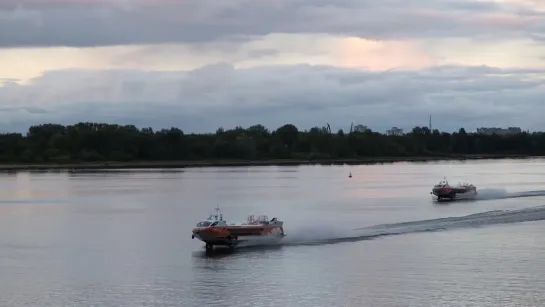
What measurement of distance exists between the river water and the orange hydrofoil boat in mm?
986

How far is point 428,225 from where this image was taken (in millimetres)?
73938

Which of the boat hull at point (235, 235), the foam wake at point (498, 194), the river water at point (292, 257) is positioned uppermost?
the foam wake at point (498, 194)

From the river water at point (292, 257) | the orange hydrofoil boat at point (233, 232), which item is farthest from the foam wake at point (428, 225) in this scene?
the orange hydrofoil boat at point (233, 232)

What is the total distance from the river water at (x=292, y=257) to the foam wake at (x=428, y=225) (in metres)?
0.14

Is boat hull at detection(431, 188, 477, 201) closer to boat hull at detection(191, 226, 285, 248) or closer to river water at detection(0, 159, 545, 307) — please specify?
river water at detection(0, 159, 545, 307)

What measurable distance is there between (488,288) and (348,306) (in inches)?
Result: 305

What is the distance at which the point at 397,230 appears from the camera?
7050cm

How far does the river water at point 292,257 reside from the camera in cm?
4378

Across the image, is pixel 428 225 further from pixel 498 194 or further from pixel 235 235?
pixel 498 194

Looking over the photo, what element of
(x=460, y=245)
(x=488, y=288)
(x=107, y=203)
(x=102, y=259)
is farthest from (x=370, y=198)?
(x=488, y=288)

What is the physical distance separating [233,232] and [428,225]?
67.3ft

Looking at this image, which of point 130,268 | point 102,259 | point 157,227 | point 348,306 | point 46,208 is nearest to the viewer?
point 348,306

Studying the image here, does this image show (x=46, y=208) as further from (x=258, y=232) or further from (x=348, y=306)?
(x=348, y=306)

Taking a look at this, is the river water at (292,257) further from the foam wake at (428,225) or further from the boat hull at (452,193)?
the boat hull at (452,193)
